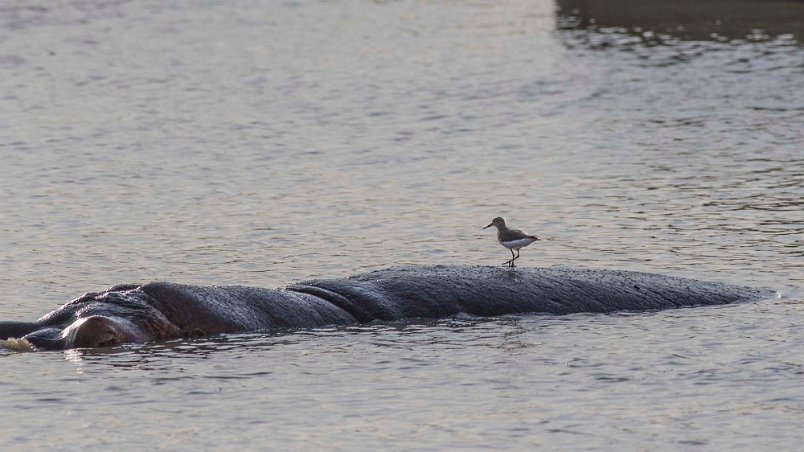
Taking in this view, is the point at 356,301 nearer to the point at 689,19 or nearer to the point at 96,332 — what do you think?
the point at 96,332

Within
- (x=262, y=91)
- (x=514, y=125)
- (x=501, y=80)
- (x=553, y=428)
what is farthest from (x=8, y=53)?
(x=553, y=428)

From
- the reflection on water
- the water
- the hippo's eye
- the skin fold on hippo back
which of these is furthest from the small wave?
the reflection on water

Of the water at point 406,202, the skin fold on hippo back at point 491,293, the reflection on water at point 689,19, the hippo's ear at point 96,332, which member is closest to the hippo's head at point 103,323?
the hippo's ear at point 96,332

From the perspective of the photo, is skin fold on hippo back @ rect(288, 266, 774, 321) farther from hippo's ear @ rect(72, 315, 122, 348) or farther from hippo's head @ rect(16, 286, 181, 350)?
hippo's ear @ rect(72, 315, 122, 348)

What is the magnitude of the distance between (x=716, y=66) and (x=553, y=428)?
26.5 meters

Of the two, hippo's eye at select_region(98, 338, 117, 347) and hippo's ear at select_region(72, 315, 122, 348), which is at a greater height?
hippo's ear at select_region(72, 315, 122, 348)

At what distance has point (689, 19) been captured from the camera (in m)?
46.3

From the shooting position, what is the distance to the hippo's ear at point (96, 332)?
1411cm

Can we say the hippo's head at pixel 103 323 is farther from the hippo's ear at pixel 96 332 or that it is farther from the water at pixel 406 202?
the water at pixel 406 202

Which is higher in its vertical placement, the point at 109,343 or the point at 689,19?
the point at 689,19

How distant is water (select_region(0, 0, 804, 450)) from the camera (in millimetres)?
12688

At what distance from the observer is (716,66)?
122 ft

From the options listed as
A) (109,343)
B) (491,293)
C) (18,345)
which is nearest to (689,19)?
(491,293)

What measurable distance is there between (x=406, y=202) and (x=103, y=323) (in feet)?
31.8
